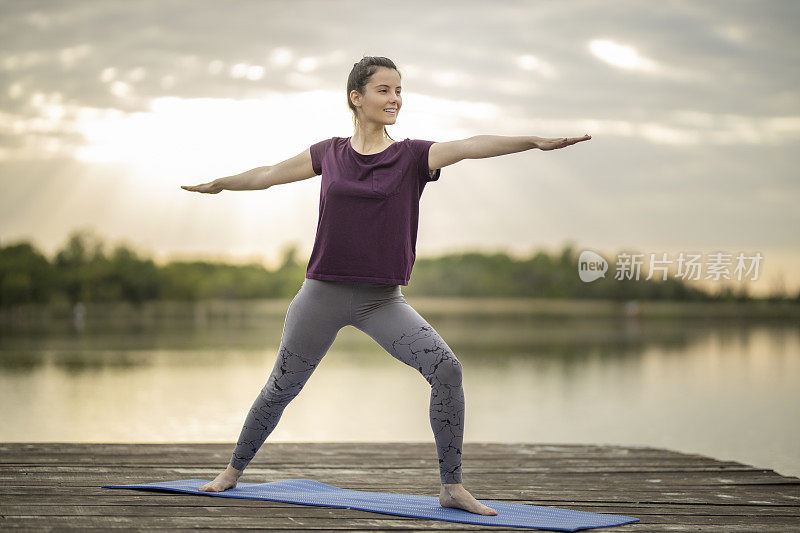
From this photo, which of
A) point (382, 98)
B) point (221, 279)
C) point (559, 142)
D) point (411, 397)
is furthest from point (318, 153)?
point (221, 279)

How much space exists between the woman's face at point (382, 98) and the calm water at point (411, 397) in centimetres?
262

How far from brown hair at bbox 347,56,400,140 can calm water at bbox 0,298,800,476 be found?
2618 mm

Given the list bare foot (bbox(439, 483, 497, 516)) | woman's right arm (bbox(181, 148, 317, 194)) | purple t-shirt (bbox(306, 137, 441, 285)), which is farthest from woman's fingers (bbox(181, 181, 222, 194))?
bare foot (bbox(439, 483, 497, 516))

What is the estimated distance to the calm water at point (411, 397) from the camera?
11516mm

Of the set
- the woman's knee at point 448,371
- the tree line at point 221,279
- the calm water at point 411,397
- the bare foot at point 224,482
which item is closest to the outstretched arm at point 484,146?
the woman's knee at point 448,371

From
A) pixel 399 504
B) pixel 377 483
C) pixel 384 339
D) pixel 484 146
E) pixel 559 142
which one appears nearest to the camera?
pixel 559 142

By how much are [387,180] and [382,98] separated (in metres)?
0.35

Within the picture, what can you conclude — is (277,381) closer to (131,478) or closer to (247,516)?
(247,516)

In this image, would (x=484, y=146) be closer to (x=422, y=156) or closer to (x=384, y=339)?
(x=422, y=156)

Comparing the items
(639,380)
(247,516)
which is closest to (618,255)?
(247,516)

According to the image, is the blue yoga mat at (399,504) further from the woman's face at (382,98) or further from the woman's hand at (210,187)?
the woman's face at (382,98)

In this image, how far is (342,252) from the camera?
3.34 m

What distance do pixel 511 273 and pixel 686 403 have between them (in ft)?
90.3

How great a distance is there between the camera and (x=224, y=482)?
377 cm
